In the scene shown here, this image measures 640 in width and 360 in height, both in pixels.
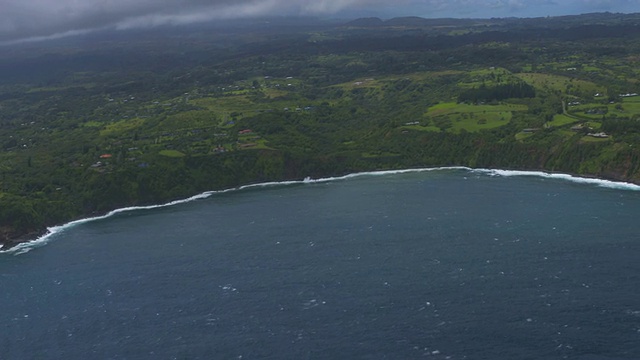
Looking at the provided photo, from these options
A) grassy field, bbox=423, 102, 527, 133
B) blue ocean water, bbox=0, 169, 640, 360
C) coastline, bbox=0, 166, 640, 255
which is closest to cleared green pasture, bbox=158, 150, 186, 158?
coastline, bbox=0, 166, 640, 255

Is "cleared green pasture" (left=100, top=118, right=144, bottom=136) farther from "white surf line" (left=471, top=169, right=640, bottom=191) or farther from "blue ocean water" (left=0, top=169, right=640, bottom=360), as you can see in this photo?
"white surf line" (left=471, top=169, right=640, bottom=191)

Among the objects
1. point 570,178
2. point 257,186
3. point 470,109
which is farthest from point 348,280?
point 470,109

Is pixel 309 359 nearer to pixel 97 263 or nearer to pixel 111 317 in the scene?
pixel 111 317

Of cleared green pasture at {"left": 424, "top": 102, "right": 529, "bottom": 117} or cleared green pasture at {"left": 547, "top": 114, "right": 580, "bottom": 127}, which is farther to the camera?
cleared green pasture at {"left": 424, "top": 102, "right": 529, "bottom": 117}


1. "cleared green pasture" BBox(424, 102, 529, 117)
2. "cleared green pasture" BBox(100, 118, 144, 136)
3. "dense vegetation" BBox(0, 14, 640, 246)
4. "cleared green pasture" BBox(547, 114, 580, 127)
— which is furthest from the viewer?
"cleared green pasture" BBox(100, 118, 144, 136)

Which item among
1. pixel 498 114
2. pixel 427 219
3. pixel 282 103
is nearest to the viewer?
pixel 427 219

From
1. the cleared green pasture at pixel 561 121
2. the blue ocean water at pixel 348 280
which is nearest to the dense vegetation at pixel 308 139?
the cleared green pasture at pixel 561 121

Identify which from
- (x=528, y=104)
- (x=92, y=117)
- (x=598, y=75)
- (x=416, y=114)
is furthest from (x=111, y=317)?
(x=598, y=75)

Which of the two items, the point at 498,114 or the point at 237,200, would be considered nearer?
the point at 237,200
